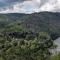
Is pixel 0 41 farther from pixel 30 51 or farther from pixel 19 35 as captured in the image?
pixel 19 35

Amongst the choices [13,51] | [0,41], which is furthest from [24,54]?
[0,41]

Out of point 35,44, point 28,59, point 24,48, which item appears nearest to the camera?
point 28,59

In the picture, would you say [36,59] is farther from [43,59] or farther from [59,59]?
[59,59]

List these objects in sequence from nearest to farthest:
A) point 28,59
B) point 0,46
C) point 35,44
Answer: point 28,59 → point 0,46 → point 35,44

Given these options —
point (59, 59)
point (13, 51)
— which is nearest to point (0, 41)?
point (13, 51)

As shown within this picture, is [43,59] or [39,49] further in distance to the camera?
[39,49]

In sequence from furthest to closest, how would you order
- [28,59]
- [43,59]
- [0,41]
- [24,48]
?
[0,41] < [24,48] < [28,59] < [43,59]

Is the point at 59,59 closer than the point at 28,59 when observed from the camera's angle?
Yes

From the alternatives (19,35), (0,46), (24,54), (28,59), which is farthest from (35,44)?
(19,35)

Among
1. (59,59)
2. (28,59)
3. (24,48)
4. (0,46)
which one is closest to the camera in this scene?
(59,59)
